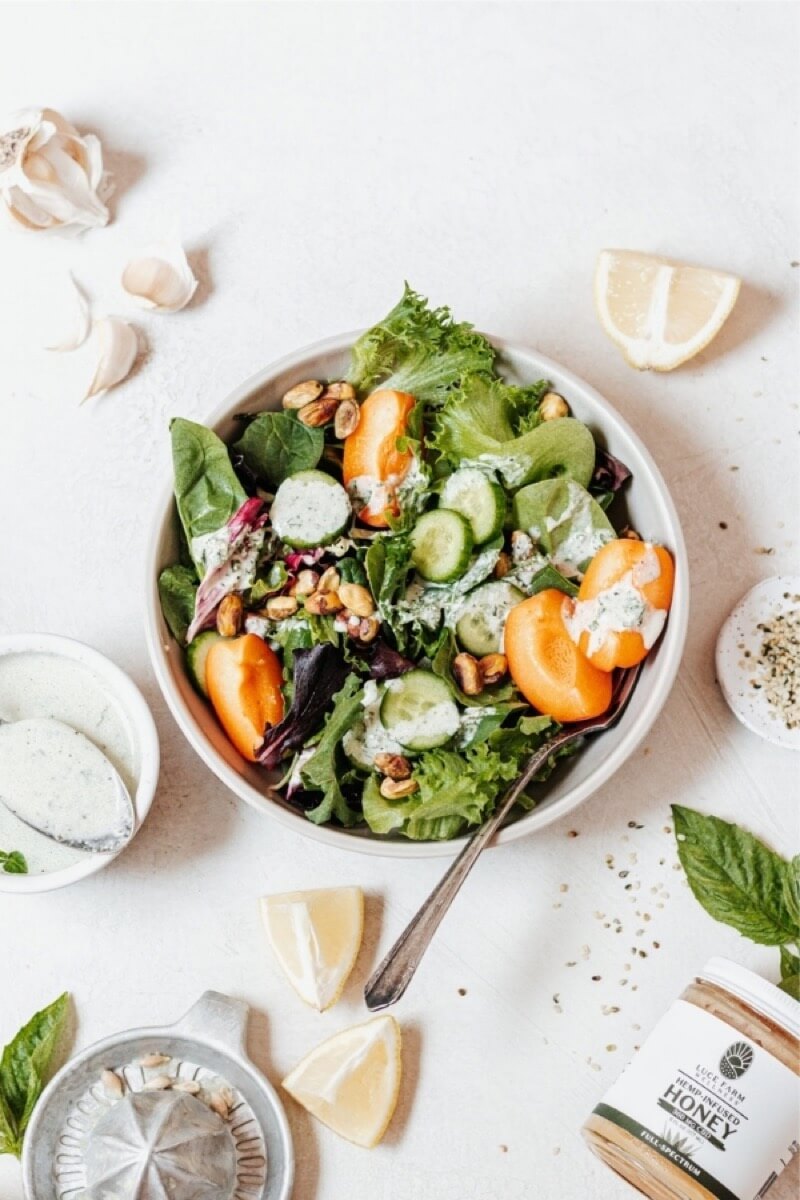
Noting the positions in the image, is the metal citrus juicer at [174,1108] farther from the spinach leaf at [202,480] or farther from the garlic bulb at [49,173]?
the garlic bulb at [49,173]

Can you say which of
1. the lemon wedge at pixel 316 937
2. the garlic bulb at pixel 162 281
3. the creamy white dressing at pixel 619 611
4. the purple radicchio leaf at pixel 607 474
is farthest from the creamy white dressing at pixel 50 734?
the purple radicchio leaf at pixel 607 474

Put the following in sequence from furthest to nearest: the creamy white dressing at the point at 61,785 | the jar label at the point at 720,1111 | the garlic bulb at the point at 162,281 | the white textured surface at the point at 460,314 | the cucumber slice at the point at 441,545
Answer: the garlic bulb at the point at 162,281 → the white textured surface at the point at 460,314 → the creamy white dressing at the point at 61,785 → the cucumber slice at the point at 441,545 → the jar label at the point at 720,1111

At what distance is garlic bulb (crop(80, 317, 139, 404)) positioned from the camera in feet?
8.05

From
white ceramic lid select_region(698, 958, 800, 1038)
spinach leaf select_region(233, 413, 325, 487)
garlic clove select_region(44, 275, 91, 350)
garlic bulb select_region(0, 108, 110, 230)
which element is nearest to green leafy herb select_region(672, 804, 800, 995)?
white ceramic lid select_region(698, 958, 800, 1038)

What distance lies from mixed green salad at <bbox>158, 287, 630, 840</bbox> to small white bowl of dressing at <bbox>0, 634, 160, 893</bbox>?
6.2 inches

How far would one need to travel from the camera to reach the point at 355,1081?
2309 millimetres

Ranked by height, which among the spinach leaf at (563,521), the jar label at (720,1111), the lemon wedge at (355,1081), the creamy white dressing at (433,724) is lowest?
the lemon wedge at (355,1081)

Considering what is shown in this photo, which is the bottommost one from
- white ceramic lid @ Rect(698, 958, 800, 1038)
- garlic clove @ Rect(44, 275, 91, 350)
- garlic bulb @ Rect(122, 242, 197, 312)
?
white ceramic lid @ Rect(698, 958, 800, 1038)

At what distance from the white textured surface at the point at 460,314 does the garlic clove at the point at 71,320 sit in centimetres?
4

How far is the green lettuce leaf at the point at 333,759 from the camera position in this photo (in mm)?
2104

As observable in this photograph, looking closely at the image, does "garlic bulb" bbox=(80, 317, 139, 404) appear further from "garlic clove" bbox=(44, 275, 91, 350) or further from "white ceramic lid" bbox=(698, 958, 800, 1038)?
"white ceramic lid" bbox=(698, 958, 800, 1038)

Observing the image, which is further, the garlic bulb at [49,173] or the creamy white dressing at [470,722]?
the garlic bulb at [49,173]

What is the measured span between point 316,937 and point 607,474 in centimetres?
99

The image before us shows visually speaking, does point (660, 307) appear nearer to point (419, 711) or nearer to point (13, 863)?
point (419, 711)
